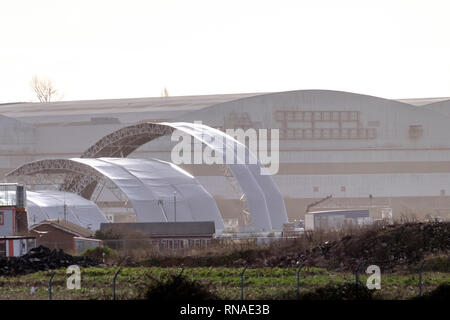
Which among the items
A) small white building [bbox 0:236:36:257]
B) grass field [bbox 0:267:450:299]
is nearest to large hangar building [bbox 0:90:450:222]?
small white building [bbox 0:236:36:257]

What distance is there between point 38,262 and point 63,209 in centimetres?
3313

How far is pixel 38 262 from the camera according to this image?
4378 centimetres

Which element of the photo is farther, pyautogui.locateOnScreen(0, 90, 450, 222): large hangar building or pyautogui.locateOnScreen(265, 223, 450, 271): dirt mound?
pyautogui.locateOnScreen(0, 90, 450, 222): large hangar building

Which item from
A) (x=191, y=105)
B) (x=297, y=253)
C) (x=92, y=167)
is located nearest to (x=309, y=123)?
(x=191, y=105)

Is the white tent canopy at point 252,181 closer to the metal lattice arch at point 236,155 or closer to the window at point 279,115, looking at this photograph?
the metal lattice arch at point 236,155

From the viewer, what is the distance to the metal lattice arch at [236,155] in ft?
246

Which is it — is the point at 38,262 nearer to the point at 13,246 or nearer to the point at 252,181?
the point at 13,246

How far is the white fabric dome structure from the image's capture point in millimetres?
75625

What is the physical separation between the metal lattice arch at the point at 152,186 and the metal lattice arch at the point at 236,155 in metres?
2.45

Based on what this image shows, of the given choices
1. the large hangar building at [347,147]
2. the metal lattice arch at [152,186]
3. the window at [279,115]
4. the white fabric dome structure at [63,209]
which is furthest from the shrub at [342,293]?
the window at [279,115]

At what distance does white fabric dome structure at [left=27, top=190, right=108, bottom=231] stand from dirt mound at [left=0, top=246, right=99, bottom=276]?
93.1 feet

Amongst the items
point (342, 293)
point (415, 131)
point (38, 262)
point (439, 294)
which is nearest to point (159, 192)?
point (38, 262)

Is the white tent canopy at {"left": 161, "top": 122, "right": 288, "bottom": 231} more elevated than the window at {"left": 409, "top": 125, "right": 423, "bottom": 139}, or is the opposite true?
the window at {"left": 409, "top": 125, "right": 423, "bottom": 139}

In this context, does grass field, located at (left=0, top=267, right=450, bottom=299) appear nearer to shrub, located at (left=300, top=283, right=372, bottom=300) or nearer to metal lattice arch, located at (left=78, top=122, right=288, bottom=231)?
shrub, located at (left=300, top=283, right=372, bottom=300)
